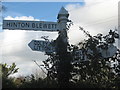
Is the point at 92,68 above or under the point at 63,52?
under

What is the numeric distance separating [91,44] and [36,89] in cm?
304

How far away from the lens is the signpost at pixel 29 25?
10.8 m

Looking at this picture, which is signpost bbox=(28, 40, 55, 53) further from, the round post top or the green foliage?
the round post top

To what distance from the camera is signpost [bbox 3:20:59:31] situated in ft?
35.5

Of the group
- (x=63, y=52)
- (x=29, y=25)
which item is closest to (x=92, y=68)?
(x=63, y=52)

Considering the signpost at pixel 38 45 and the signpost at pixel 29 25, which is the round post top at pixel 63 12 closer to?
the signpost at pixel 29 25

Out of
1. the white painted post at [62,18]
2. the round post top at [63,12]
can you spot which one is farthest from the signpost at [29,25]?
the round post top at [63,12]

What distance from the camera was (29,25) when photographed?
10.9 metres

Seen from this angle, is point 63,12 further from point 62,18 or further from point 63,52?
point 63,52

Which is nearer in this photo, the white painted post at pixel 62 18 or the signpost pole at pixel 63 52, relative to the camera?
the signpost pole at pixel 63 52

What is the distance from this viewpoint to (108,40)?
12.4 metres

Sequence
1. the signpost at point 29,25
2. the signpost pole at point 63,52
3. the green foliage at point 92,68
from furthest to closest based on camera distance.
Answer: the green foliage at point 92,68 < the signpost pole at point 63,52 < the signpost at point 29,25

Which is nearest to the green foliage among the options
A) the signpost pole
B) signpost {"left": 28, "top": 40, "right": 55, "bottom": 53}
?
the signpost pole

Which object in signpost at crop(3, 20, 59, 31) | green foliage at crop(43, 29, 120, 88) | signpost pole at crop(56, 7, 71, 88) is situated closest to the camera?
signpost at crop(3, 20, 59, 31)
